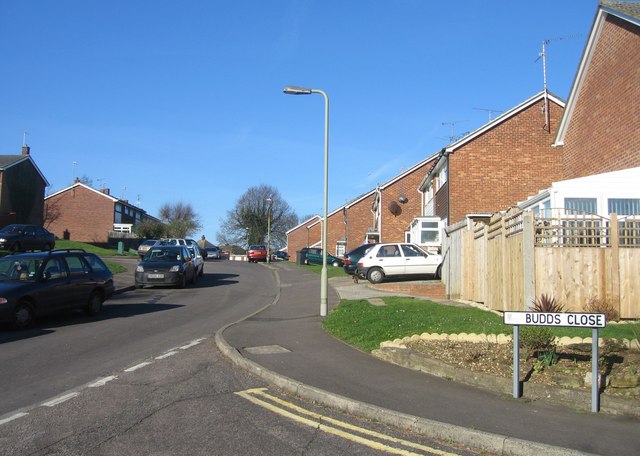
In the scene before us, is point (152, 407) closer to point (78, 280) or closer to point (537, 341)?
point (537, 341)

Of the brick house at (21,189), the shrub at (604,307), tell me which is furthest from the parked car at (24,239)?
the shrub at (604,307)

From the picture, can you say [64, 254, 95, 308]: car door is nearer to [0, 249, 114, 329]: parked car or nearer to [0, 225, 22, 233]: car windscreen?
[0, 249, 114, 329]: parked car

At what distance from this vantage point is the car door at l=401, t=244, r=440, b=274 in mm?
22266

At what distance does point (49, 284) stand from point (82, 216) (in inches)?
2352

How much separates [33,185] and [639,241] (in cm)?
5351

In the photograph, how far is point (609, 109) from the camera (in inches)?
716

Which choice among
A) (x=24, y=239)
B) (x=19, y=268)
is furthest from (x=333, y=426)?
(x=24, y=239)

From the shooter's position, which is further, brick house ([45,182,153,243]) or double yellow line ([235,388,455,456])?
brick house ([45,182,153,243])

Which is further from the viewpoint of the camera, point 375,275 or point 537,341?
point 375,275

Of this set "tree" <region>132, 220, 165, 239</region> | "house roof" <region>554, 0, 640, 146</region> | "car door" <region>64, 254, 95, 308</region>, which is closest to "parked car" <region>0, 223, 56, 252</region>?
"car door" <region>64, 254, 95, 308</region>

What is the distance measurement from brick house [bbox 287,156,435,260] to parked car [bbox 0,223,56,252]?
20.6 metres

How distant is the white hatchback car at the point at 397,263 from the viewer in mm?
22312

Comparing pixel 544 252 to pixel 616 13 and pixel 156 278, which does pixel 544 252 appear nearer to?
pixel 616 13

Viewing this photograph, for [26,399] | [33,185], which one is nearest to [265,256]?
[33,185]
